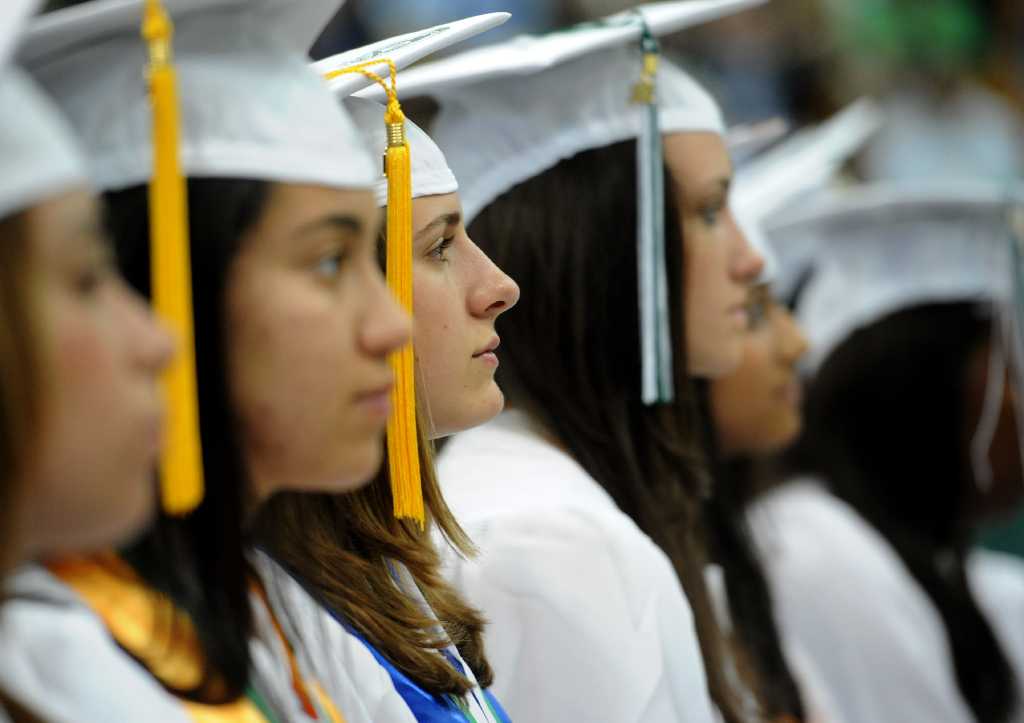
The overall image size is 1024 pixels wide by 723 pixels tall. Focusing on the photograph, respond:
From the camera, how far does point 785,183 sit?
11.1 ft

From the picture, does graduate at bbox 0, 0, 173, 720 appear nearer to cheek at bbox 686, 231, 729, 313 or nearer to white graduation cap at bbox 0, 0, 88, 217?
white graduation cap at bbox 0, 0, 88, 217

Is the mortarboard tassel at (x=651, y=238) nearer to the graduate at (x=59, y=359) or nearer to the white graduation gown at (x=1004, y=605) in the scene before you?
the graduate at (x=59, y=359)

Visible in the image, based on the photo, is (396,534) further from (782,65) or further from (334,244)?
(782,65)

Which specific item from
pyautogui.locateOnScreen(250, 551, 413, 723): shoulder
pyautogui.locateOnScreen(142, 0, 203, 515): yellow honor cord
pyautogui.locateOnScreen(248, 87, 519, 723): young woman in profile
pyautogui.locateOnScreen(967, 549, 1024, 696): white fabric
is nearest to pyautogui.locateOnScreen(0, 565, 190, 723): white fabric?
pyautogui.locateOnScreen(142, 0, 203, 515): yellow honor cord

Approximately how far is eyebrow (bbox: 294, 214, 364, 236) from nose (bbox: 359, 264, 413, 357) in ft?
0.13

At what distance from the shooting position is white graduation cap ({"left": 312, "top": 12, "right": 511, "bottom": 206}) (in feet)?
5.51

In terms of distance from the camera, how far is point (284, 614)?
1.41m

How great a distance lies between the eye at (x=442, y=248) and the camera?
180cm

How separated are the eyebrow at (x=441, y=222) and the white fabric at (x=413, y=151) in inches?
1.1

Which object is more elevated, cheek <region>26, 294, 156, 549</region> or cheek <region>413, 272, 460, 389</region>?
cheek <region>26, 294, 156, 549</region>

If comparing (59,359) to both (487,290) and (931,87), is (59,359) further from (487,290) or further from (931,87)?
(931,87)

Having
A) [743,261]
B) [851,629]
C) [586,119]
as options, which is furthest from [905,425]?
[586,119]

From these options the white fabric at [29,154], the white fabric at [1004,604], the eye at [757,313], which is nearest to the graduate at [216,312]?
the white fabric at [29,154]

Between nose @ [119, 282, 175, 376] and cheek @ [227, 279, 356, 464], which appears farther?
cheek @ [227, 279, 356, 464]
